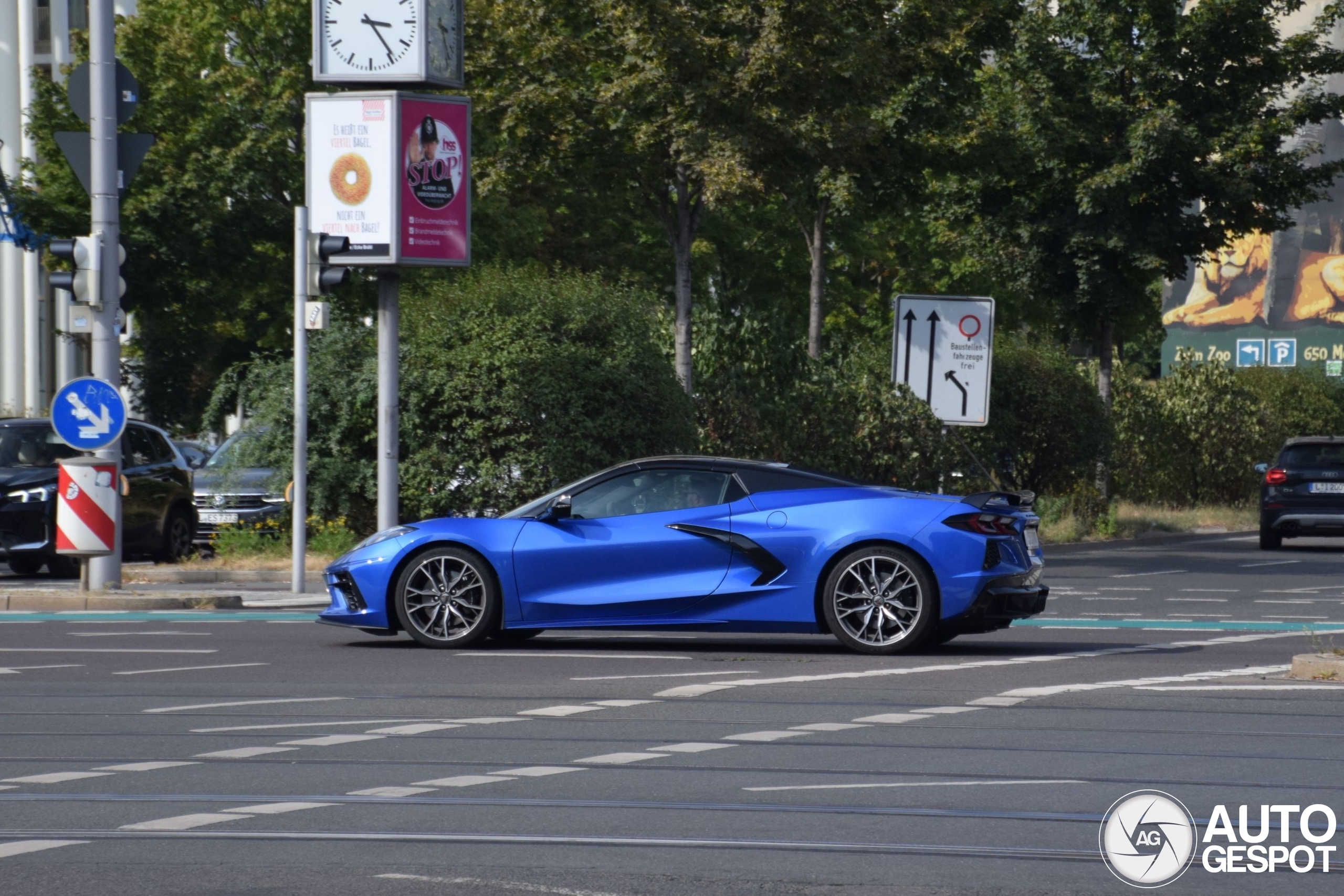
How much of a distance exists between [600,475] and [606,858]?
6.74 meters

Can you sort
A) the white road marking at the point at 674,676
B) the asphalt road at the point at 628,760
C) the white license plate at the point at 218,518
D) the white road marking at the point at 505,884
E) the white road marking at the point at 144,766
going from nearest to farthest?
1. the white road marking at the point at 505,884
2. the asphalt road at the point at 628,760
3. the white road marking at the point at 144,766
4. the white road marking at the point at 674,676
5. the white license plate at the point at 218,518

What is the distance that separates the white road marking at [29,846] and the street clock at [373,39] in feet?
49.2

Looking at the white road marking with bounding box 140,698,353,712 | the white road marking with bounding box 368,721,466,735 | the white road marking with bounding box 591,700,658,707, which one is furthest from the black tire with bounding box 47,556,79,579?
the white road marking with bounding box 368,721,466,735

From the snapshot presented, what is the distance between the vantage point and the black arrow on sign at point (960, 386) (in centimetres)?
2459

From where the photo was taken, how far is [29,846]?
6.23 meters

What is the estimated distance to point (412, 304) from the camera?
72.7 ft

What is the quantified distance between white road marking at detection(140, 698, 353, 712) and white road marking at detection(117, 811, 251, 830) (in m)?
2.98

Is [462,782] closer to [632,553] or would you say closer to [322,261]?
[632,553]

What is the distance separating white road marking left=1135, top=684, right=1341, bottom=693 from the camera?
10.5 m

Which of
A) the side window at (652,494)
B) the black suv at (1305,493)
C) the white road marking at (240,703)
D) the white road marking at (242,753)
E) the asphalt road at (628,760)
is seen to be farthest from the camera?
the black suv at (1305,493)

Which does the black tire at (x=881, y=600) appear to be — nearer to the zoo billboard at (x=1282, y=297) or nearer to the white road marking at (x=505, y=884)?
the white road marking at (x=505, y=884)

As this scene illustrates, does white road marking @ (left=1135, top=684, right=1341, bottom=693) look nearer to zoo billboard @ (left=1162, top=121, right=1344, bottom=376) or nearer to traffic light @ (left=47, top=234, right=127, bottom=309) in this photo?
traffic light @ (left=47, top=234, right=127, bottom=309)

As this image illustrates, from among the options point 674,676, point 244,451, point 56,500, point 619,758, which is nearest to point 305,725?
point 619,758

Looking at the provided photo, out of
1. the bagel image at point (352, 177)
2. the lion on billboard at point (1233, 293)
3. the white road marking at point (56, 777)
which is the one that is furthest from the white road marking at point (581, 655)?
the lion on billboard at point (1233, 293)
